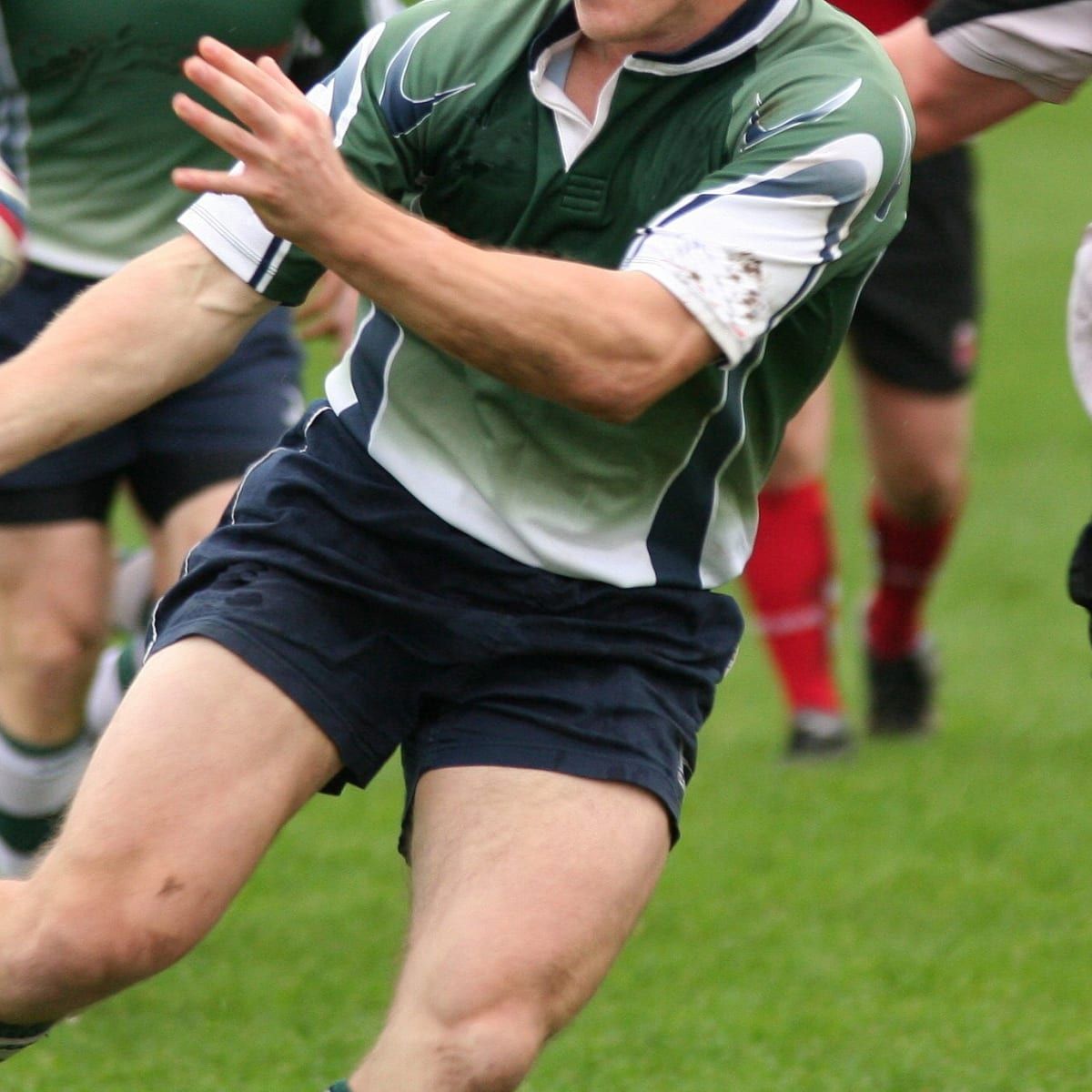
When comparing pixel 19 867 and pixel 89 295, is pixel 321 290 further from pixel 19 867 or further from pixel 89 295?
pixel 89 295

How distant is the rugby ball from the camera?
3186 millimetres

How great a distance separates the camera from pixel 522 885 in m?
2.96

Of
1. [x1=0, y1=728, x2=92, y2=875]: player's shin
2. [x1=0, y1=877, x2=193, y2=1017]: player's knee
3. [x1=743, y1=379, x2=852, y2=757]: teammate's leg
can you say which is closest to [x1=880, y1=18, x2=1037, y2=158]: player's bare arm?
[x1=0, y1=877, x2=193, y2=1017]: player's knee

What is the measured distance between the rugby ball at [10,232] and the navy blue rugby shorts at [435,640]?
469 millimetres

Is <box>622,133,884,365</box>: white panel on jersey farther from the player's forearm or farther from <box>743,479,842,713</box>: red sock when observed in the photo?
<box>743,479,842,713</box>: red sock

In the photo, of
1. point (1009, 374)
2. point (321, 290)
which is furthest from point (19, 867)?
point (1009, 374)

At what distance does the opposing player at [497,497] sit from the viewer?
290cm

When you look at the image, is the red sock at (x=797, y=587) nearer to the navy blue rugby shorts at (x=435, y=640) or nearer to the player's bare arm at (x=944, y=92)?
the player's bare arm at (x=944, y=92)

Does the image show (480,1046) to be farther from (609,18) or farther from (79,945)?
(609,18)

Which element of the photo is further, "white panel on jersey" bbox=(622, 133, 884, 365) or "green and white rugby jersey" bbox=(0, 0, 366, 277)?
"green and white rugby jersey" bbox=(0, 0, 366, 277)

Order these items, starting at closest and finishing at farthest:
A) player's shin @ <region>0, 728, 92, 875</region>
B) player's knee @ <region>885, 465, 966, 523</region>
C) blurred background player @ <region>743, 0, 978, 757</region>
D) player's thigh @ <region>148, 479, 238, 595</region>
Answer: player's thigh @ <region>148, 479, 238, 595</region> → player's shin @ <region>0, 728, 92, 875</region> → blurred background player @ <region>743, 0, 978, 757</region> → player's knee @ <region>885, 465, 966, 523</region>

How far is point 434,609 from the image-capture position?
3.18 m

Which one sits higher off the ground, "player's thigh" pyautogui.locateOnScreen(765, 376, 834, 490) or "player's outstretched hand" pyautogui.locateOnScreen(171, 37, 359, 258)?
"player's outstretched hand" pyautogui.locateOnScreen(171, 37, 359, 258)

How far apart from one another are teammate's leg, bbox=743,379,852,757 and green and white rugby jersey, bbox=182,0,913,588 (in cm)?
272
